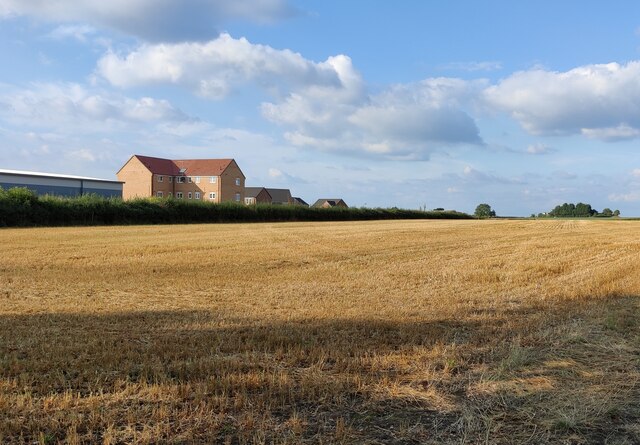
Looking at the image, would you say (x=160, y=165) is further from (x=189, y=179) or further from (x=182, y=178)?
(x=189, y=179)

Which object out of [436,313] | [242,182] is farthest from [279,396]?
[242,182]

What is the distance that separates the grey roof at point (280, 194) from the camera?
13575 centimetres

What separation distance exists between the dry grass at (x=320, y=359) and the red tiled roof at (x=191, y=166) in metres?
86.2

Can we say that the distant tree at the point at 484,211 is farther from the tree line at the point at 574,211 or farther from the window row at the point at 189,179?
the window row at the point at 189,179

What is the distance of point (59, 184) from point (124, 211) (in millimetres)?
39954

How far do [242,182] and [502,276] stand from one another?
307ft

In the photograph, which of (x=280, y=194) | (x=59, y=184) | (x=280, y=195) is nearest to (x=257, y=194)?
(x=280, y=195)

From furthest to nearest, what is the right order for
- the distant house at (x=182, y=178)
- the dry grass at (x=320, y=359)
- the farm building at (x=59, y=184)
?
the distant house at (x=182, y=178) → the farm building at (x=59, y=184) → the dry grass at (x=320, y=359)

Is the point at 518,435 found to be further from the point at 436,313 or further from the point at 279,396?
the point at 436,313

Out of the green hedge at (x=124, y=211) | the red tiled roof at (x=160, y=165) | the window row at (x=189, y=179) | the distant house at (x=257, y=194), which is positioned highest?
the red tiled roof at (x=160, y=165)

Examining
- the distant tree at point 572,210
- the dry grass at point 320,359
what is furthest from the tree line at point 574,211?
the dry grass at point 320,359

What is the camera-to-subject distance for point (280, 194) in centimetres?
13838

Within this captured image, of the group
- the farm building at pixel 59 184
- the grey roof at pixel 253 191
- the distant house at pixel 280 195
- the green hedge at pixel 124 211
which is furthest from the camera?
the distant house at pixel 280 195

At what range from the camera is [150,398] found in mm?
4949
